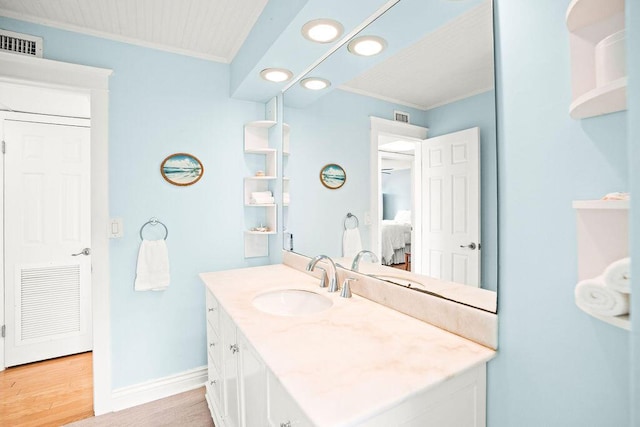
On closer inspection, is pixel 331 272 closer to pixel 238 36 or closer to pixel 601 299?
pixel 601 299

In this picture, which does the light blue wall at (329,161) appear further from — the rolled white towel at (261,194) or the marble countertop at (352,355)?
the marble countertop at (352,355)

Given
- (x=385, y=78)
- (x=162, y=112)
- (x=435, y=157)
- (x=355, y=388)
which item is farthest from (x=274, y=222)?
(x=355, y=388)

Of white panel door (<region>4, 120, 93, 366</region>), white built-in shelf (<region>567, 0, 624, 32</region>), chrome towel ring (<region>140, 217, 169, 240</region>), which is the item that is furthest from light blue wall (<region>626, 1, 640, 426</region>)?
white panel door (<region>4, 120, 93, 366</region>)

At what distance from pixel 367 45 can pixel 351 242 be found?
1.01 metres

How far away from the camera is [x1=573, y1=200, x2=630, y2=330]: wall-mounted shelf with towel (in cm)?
64

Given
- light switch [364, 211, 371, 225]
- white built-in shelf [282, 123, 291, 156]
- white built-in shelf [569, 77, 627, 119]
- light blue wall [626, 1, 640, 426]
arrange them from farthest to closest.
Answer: white built-in shelf [282, 123, 291, 156] → light switch [364, 211, 371, 225] → white built-in shelf [569, 77, 627, 119] → light blue wall [626, 1, 640, 426]

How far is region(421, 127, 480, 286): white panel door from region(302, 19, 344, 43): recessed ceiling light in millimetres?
726

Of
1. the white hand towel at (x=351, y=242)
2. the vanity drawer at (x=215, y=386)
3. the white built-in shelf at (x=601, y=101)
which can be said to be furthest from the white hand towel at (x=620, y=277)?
the vanity drawer at (x=215, y=386)

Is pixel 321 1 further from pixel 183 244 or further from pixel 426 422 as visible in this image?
pixel 183 244

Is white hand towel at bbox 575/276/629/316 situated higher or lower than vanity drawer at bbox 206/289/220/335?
higher

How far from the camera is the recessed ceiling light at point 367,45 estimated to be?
59.2 inches

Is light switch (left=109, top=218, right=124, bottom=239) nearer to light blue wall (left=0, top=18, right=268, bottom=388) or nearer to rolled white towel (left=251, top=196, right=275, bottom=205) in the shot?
light blue wall (left=0, top=18, right=268, bottom=388)

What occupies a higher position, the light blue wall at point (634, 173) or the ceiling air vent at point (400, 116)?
the ceiling air vent at point (400, 116)

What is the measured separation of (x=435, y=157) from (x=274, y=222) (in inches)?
59.0
